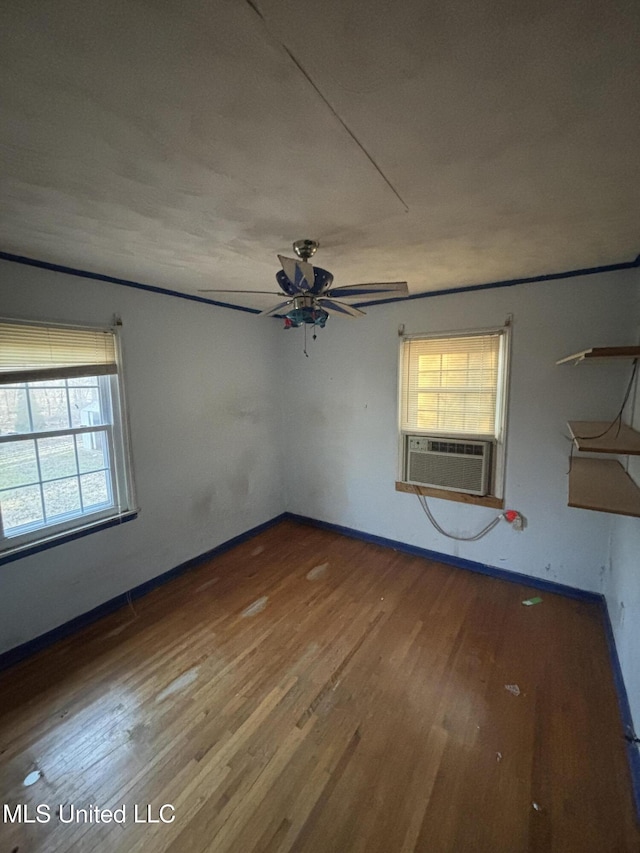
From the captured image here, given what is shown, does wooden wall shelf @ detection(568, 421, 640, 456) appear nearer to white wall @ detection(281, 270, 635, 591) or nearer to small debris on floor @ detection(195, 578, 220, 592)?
white wall @ detection(281, 270, 635, 591)

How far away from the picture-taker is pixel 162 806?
4.59ft

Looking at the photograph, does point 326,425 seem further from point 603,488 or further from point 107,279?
point 603,488

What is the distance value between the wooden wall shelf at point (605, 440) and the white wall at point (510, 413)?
0.30 metres

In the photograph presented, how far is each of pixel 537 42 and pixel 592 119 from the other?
0.40 m

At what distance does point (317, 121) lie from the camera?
1022 mm

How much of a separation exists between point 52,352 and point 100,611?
1.93 meters

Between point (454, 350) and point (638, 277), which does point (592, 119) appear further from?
point (454, 350)

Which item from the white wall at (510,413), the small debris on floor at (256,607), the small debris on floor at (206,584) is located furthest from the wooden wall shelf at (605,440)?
the small debris on floor at (206,584)

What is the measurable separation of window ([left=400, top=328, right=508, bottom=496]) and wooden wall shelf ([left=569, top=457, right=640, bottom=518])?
2.29 feet

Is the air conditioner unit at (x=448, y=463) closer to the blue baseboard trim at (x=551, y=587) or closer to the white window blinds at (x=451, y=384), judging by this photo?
the white window blinds at (x=451, y=384)

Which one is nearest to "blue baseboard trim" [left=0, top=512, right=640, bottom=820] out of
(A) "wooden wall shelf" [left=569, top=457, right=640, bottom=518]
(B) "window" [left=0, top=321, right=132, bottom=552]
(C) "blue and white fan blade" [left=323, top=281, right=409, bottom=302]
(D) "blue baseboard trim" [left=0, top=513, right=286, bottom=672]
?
(D) "blue baseboard trim" [left=0, top=513, right=286, bottom=672]

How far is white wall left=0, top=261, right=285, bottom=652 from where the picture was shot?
223cm

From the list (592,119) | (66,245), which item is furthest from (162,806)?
(592,119)

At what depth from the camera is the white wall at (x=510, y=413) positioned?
2.53 m
